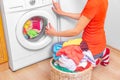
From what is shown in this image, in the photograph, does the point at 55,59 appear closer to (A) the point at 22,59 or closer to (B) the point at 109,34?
(A) the point at 22,59

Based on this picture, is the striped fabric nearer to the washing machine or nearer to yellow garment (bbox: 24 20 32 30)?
the washing machine

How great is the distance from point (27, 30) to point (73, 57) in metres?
0.60

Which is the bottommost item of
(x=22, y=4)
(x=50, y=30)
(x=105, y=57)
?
(x=105, y=57)

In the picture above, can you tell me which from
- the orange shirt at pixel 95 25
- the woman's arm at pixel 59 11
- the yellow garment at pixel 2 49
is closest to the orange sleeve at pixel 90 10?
the orange shirt at pixel 95 25

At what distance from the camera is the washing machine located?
175cm

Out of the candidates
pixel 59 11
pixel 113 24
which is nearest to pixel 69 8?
pixel 59 11

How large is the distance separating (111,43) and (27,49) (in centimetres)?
98

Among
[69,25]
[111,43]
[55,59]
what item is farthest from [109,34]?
[55,59]

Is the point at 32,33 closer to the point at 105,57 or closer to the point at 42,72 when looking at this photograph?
the point at 42,72

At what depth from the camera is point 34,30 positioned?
2.01 metres

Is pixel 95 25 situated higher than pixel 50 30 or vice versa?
pixel 95 25

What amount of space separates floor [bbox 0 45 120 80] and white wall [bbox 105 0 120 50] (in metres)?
0.26

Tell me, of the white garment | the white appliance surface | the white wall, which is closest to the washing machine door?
the white appliance surface

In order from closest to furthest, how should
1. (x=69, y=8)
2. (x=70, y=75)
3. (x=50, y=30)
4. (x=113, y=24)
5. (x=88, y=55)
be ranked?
(x=70, y=75) < (x=88, y=55) < (x=50, y=30) < (x=69, y=8) < (x=113, y=24)
